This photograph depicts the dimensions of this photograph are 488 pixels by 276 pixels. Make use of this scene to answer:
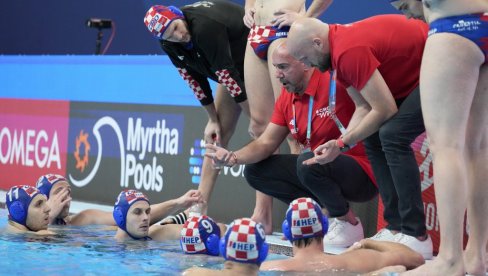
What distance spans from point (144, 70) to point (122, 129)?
53 cm

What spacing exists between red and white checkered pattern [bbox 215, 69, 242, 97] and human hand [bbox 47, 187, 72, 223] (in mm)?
1333

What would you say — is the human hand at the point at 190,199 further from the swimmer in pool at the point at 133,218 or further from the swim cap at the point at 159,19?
the swim cap at the point at 159,19

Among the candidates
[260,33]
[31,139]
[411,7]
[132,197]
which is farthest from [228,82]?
[31,139]

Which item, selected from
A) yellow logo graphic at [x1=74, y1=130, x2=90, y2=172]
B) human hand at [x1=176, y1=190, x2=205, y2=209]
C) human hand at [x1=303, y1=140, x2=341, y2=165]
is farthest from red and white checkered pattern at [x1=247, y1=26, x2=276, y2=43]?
yellow logo graphic at [x1=74, y1=130, x2=90, y2=172]

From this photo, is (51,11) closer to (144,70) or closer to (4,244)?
(144,70)

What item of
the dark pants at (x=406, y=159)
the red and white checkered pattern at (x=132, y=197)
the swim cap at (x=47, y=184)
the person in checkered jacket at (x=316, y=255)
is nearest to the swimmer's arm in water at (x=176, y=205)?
the red and white checkered pattern at (x=132, y=197)

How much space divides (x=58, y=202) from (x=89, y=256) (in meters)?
1.41

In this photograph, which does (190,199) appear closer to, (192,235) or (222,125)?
(222,125)

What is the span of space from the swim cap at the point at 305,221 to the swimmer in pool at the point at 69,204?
1755mm

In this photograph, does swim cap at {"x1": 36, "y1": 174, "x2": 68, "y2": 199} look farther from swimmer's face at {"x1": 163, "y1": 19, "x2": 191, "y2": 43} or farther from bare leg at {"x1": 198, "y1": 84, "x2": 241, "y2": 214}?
swimmer's face at {"x1": 163, "y1": 19, "x2": 191, "y2": 43}

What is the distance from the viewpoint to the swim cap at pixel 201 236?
4574 millimetres

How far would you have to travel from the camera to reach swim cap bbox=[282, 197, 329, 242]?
3.88m

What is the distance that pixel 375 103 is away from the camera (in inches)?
170

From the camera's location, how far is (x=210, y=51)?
5.56 m
